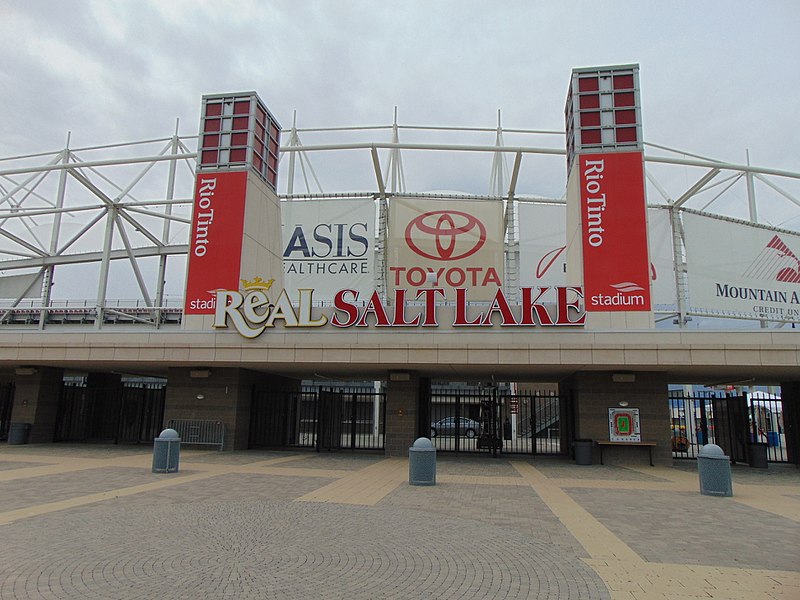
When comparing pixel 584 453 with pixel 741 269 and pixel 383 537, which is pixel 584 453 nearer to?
pixel 383 537

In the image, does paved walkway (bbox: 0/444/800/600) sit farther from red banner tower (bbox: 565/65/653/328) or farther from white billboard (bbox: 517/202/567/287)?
white billboard (bbox: 517/202/567/287)

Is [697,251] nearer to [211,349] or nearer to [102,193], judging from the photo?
[211,349]

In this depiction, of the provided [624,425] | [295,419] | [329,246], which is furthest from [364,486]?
[329,246]

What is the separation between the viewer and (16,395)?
23.2 metres

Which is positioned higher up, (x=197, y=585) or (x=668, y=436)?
(x=668, y=436)

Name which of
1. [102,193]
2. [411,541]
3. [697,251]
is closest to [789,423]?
[697,251]

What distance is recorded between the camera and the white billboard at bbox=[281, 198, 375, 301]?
2719 centimetres

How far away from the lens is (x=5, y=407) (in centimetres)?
2486

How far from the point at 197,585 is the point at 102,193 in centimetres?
3416

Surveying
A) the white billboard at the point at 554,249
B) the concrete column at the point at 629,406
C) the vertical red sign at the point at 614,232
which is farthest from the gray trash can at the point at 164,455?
the white billboard at the point at 554,249

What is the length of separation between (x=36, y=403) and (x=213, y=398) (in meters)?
7.42

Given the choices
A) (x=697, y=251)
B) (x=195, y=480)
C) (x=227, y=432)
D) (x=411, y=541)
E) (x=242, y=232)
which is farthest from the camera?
(x=697, y=251)

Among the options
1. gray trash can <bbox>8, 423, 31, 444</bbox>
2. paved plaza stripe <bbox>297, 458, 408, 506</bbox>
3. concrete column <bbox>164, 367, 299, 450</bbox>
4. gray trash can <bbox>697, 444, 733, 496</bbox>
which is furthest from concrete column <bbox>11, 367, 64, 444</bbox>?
gray trash can <bbox>697, 444, 733, 496</bbox>

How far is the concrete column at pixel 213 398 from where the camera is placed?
68.8 feet
